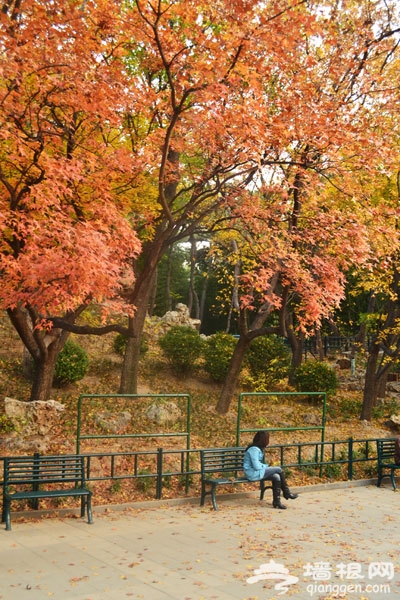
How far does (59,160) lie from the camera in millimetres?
10117

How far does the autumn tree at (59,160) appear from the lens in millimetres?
9055

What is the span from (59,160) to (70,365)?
8.15 metres

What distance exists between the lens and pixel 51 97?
10398 millimetres

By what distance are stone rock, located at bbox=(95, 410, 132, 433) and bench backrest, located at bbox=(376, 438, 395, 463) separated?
577 centimetres

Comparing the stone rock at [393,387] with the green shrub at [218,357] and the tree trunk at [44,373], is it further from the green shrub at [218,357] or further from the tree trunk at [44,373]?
the tree trunk at [44,373]

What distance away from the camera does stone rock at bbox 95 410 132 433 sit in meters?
14.5

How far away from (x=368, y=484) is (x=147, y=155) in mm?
8145

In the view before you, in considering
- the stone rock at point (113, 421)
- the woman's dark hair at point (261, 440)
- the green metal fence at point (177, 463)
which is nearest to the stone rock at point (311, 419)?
the green metal fence at point (177, 463)

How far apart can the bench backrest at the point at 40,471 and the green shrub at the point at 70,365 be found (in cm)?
743

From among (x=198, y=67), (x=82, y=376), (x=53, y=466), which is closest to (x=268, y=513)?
(x=53, y=466)

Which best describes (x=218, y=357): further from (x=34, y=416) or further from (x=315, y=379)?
(x=34, y=416)

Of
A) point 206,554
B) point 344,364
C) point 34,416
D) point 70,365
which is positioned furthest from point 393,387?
point 206,554

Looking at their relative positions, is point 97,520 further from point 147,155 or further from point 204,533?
point 147,155

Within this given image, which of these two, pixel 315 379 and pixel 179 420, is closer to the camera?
pixel 179 420
